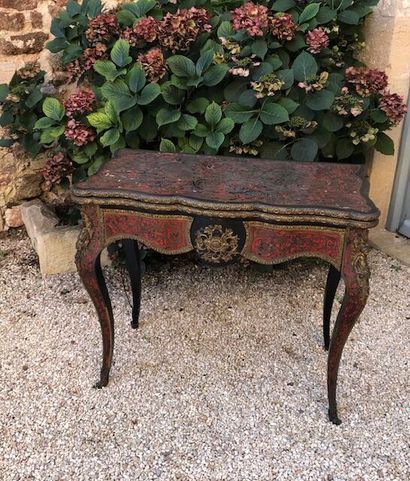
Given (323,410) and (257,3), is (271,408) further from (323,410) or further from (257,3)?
(257,3)

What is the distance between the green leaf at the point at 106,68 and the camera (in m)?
2.55

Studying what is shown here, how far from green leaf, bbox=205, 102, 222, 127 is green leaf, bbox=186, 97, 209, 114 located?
0.07 m

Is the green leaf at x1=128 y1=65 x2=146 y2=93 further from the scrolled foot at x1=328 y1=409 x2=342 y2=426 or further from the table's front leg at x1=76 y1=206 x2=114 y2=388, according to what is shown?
the scrolled foot at x1=328 y1=409 x2=342 y2=426

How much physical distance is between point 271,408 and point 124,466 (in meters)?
0.59

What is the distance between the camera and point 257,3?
106 inches

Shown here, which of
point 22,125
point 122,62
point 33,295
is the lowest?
point 33,295

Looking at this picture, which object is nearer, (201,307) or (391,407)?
(391,407)

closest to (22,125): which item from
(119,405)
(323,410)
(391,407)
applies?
(119,405)

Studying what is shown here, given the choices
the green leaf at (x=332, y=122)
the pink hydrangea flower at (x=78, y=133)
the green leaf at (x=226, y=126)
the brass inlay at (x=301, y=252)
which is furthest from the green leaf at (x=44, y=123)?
the brass inlay at (x=301, y=252)

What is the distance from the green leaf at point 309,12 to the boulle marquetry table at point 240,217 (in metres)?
0.98

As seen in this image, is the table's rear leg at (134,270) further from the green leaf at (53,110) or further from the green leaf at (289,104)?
the green leaf at (289,104)

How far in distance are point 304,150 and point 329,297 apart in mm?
686

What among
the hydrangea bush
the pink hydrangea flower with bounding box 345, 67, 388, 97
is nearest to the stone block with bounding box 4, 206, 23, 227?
the hydrangea bush

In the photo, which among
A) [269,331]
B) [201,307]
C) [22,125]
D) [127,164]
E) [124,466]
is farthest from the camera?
[22,125]
